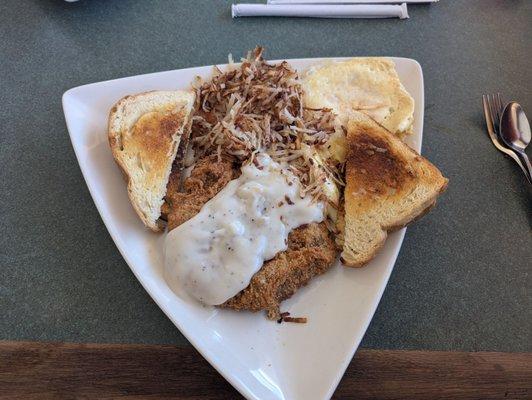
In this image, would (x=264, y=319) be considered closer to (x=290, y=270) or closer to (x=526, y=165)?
(x=290, y=270)

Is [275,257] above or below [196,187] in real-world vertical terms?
below

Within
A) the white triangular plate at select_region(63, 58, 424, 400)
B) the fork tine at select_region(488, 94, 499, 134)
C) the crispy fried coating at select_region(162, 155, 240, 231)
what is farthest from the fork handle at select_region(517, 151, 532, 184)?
the crispy fried coating at select_region(162, 155, 240, 231)

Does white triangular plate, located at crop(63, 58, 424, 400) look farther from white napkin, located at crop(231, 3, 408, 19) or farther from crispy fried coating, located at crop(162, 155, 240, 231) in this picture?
white napkin, located at crop(231, 3, 408, 19)

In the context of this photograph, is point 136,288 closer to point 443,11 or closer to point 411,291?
point 411,291

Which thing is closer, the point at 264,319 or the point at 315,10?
the point at 264,319

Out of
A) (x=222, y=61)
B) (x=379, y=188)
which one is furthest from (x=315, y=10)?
(x=379, y=188)

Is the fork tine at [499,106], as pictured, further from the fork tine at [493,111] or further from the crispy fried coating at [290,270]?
the crispy fried coating at [290,270]

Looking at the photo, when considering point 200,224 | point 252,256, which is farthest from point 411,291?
point 200,224

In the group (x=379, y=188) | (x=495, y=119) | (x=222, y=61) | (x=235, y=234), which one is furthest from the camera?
(x=222, y=61)

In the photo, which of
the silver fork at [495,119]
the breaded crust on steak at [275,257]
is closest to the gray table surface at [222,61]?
the silver fork at [495,119]
